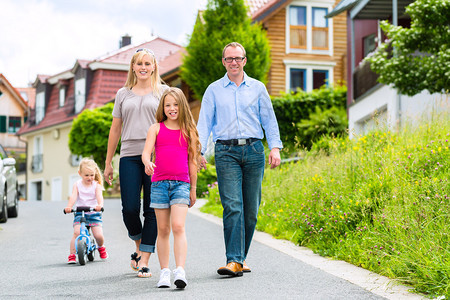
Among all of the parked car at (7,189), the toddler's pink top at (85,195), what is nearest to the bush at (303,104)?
the parked car at (7,189)

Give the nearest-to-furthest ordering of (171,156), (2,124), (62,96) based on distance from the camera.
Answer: (171,156) → (62,96) → (2,124)

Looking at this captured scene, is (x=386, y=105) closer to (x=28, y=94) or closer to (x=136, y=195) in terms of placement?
(x=136, y=195)

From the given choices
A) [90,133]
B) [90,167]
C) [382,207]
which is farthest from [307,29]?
[90,167]

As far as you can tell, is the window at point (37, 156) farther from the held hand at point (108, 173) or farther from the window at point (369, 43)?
the held hand at point (108, 173)

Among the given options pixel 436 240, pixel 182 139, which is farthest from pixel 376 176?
pixel 182 139

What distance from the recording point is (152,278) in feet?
21.9

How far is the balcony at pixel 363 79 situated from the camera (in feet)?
71.7

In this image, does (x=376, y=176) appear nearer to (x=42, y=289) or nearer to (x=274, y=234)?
(x=274, y=234)

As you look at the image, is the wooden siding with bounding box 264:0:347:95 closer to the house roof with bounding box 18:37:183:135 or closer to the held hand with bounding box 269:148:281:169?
the house roof with bounding box 18:37:183:135

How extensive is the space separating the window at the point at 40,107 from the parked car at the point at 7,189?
35017 mm

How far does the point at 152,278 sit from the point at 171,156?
1.28m

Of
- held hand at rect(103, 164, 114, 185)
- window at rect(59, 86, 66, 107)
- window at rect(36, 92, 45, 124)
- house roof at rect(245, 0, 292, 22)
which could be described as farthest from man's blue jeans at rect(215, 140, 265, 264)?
window at rect(36, 92, 45, 124)

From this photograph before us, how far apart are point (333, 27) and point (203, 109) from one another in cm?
2874

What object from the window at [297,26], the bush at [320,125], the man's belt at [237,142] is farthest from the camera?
the window at [297,26]
